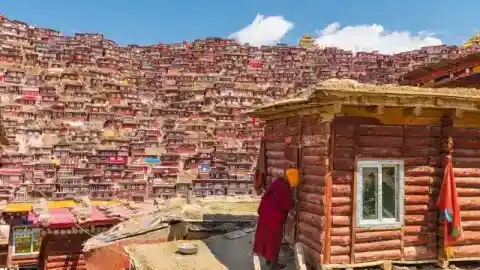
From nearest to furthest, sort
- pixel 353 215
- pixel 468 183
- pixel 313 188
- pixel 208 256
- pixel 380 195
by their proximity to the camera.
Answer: pixel 353 215 → pixel 380 195 → pixel 313 188 → pixel 468 183 → pixel 208 256

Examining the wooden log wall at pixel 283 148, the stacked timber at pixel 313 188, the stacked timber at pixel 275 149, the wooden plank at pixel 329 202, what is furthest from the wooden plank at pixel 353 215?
the stacked timber at pixel 275 149

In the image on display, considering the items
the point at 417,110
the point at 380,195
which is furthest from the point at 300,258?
the point at 417,110

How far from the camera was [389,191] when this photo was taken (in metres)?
8.55

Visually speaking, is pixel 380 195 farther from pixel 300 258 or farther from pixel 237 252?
pixel 237 252

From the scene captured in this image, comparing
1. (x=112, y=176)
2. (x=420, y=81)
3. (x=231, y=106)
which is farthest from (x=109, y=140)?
(x=420, y=81)

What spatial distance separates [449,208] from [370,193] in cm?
159

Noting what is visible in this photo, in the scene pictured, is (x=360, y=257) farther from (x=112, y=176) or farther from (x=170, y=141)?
(x=170, y=141)

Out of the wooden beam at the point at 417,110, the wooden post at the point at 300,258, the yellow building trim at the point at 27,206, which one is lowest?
the yellow building trim at the point at 27,206

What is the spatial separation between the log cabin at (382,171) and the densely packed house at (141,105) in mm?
28062

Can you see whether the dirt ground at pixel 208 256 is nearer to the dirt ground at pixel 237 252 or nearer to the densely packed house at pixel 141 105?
the dirt ground at pixel 237 252

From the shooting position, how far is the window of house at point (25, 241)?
758 inches

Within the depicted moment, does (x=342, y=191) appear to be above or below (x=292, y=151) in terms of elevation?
below

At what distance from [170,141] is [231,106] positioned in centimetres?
1567

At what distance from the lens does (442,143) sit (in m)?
8.74
